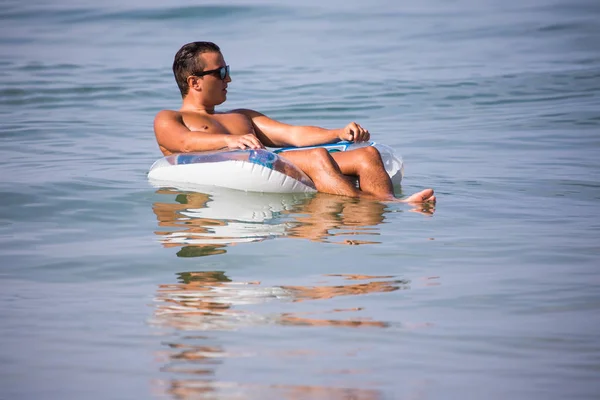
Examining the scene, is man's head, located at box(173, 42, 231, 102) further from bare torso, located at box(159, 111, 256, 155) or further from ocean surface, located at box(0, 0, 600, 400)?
ocean surface, located at box(0, 0, 600, 400)

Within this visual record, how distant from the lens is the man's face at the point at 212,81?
23.7ft

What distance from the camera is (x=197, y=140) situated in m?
6.93

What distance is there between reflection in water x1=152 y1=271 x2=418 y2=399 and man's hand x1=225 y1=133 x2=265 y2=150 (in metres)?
1.86

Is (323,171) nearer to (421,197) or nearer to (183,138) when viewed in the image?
(421,197)

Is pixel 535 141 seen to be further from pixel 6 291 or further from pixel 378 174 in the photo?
pixel 6 291

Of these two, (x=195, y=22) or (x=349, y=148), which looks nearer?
(x=349, y=148)

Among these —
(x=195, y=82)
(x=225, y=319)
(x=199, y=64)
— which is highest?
(x=199, y=64)

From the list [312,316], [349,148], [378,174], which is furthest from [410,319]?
[349,148]

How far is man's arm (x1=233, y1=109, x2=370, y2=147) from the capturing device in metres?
7.27

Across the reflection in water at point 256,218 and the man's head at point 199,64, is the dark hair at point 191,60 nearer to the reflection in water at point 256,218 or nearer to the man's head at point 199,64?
the man's head at point 199,64

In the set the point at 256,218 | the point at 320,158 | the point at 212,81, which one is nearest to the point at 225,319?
the point at 256,218

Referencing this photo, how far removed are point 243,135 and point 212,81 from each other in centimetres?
66

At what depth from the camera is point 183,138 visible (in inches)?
276

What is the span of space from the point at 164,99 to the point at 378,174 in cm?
750
